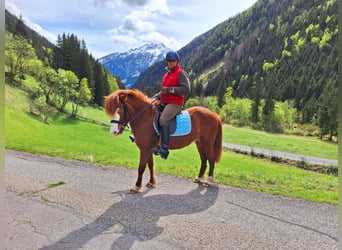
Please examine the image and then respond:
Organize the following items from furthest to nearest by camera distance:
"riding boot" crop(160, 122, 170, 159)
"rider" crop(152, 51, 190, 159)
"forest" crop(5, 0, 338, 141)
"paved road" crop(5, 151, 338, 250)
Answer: "forest" crop(5, 0, 338, 141) < "riding boot" crop(160, 122, 170, 159) < "rider" crop(152, 51, 190, 159) < "paved road" crop(5, 151, 338, 250)

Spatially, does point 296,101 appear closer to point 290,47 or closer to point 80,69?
point 290,47

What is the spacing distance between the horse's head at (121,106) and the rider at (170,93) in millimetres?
195

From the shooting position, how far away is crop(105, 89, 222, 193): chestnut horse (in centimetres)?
237

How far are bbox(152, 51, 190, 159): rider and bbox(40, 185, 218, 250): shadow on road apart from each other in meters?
0.37

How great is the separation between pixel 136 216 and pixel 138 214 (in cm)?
3

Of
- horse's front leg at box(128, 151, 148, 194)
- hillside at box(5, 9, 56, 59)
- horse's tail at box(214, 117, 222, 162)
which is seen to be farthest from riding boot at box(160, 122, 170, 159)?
hillside at box(5, 9, 56, 59)

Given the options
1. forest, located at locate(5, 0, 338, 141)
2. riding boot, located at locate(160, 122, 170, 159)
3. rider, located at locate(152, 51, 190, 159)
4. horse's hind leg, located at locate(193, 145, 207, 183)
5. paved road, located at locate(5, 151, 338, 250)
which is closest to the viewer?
paved road, located at locate(5, 151, 338, 250)

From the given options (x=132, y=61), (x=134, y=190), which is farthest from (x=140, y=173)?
(x=132, y=61)

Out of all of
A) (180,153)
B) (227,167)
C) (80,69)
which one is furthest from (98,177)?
(227,167)

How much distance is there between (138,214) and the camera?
2.22 metres

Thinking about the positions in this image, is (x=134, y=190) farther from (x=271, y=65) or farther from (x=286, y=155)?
(x=271, y=65)

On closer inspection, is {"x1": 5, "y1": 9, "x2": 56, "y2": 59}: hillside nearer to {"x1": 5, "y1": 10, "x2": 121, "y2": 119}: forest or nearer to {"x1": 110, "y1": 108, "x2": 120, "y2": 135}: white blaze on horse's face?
{"x1": 5, "y1": 10, "x2": 121, "y2": 119}: forest

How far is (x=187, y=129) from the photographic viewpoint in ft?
8.57

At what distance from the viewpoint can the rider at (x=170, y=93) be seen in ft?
7.59
